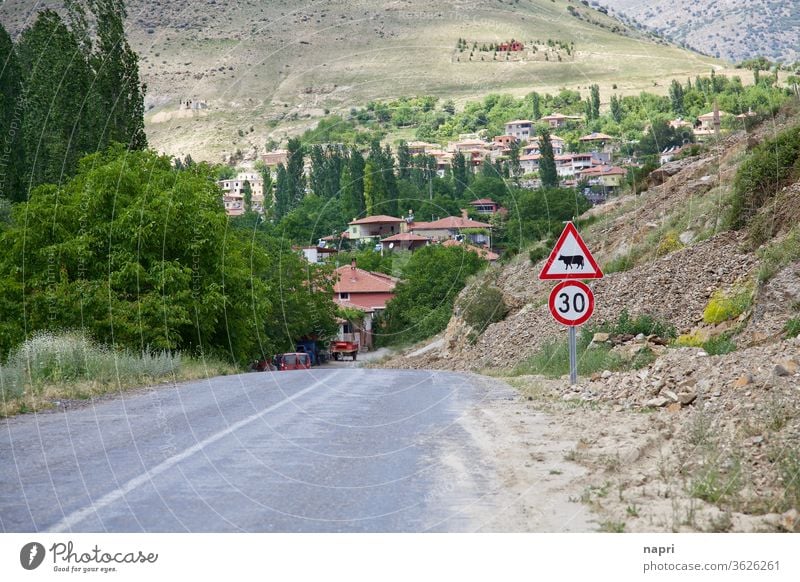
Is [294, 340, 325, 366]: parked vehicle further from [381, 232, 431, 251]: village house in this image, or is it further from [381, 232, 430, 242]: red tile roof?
[381, 232, 431, 251]: village house

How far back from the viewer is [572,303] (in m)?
16.1

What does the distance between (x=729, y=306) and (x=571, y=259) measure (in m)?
8.17

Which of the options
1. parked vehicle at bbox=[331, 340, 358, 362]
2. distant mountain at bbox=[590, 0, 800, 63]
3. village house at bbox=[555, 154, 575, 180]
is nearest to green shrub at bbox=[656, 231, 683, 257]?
distant mountain at bbox=[590, 0, 800, 63]

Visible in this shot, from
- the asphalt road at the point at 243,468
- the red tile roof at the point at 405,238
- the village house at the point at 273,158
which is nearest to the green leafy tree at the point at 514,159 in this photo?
the red tile roof at the point at 405,238

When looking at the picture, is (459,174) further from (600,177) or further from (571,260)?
(571,260)

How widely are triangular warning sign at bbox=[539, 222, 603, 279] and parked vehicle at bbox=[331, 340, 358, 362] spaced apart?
66322 mm

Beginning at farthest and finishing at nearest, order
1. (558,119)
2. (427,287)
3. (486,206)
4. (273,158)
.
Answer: (558,119) → (486,206) → (273,158) → (427,287)

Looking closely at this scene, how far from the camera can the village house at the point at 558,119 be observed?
112m

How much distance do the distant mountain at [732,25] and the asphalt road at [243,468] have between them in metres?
28.7

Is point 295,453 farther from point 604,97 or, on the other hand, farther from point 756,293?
point 604,97

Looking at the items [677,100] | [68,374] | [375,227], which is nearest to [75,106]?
[68,374]

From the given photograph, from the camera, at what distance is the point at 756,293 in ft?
70.3

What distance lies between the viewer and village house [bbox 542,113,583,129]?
112 m

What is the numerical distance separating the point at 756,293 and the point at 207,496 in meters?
15.6
